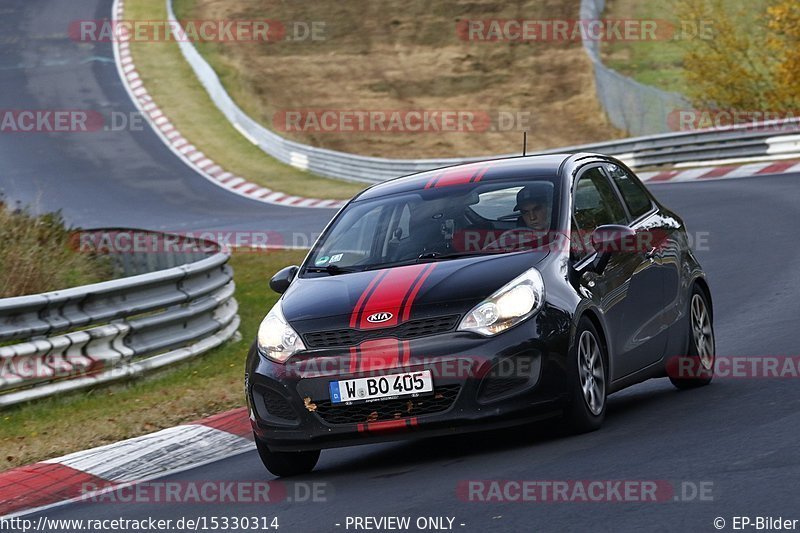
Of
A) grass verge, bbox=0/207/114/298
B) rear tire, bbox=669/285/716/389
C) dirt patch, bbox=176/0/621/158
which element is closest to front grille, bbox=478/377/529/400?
rear tire, bbox=669/285/716/389

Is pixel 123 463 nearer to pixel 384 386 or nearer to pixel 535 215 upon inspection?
pixel 384 386

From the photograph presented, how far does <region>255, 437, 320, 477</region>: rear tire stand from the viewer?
7.78 m

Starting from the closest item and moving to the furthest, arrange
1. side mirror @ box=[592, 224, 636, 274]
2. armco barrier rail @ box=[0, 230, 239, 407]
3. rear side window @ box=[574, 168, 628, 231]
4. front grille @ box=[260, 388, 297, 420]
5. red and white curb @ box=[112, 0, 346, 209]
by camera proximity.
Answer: front grille @ box=[260, 388, 297, 420]
side mirror @ box=[592, 224, 636, 274]
rear side window @ box=[574, 168, 628, 231]
armco barrier rail @ box=[0, 230, 239, 407]
red and white curb @ box=[112, 0, 346, 209]

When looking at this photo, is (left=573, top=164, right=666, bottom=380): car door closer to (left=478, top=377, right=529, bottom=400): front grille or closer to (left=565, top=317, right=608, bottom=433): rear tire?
(left=565, top=317, right=608, bottom=433): rear tire

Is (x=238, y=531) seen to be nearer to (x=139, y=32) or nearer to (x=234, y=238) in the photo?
(x=234, y=238)

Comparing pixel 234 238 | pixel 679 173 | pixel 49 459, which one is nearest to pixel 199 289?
pixel 49 459

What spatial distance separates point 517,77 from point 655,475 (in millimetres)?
39696

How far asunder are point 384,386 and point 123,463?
2226 millimetres

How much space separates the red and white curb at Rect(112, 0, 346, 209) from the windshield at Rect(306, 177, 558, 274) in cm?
1828

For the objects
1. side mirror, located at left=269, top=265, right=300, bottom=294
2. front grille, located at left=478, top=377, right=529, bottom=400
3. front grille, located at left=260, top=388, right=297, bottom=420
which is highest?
side mirror, located at left=269, top=265, right=300, bottom=294

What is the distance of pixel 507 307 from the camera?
7379mm

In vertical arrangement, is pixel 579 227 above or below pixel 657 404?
above

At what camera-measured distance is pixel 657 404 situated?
28.6 feet

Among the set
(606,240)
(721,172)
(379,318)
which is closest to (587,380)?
(606,240)
